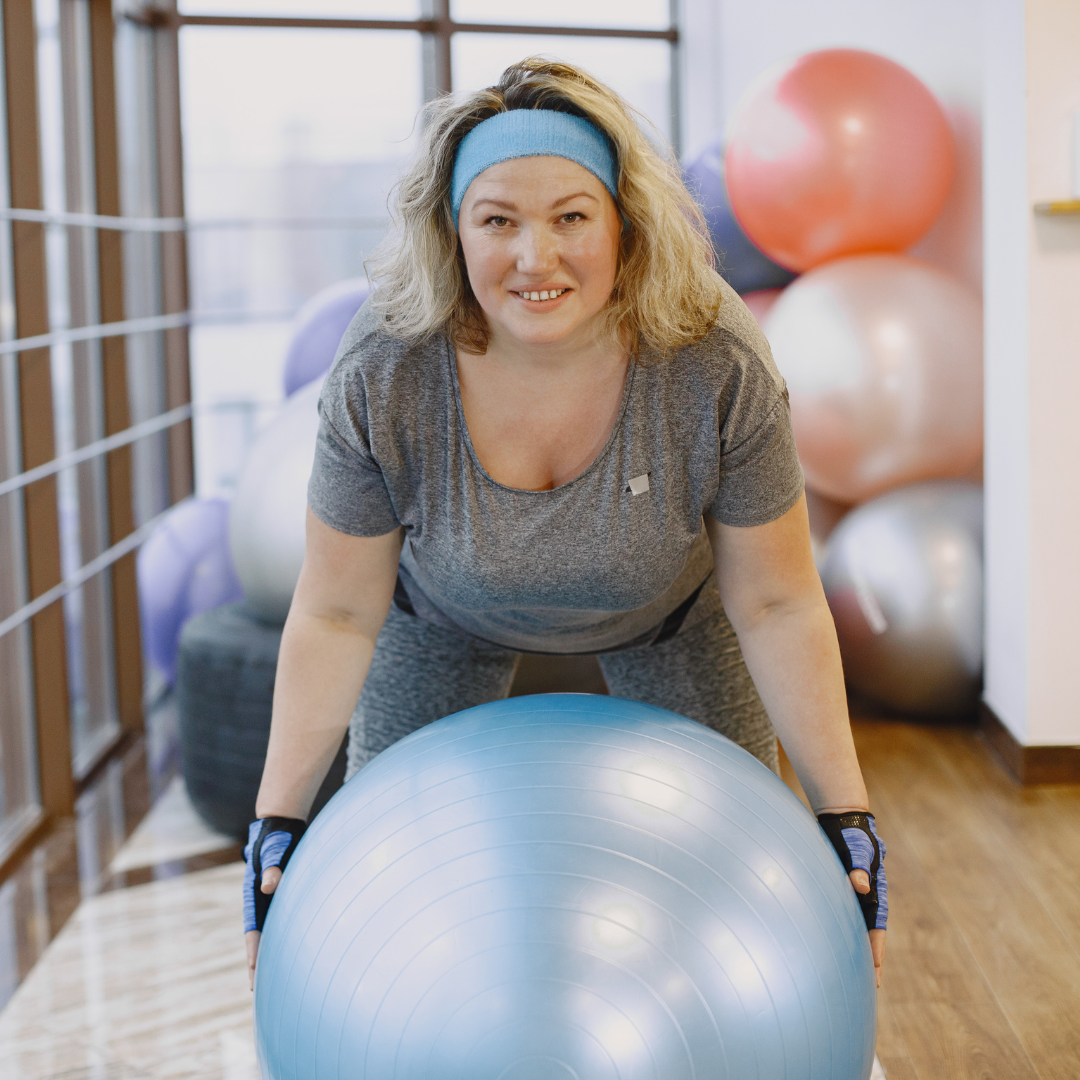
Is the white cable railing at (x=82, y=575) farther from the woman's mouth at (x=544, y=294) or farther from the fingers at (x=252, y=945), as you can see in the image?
the woman's mouth at (x=544, y=294)

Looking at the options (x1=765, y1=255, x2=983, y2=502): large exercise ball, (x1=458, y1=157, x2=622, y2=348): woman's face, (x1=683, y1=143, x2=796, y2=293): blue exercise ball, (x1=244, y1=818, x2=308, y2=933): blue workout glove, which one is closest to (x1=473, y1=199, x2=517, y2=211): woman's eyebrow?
(x1=458, y1=157, x2=622, y2=348): woman's face

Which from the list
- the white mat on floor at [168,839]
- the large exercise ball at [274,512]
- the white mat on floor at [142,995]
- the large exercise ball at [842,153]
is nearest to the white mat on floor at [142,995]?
the white mat on floor at [142,995]

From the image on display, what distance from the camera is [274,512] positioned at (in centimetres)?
233

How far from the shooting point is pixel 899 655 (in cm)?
291

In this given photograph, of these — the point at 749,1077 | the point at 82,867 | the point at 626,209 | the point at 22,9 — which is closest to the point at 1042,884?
the point at 749,1077

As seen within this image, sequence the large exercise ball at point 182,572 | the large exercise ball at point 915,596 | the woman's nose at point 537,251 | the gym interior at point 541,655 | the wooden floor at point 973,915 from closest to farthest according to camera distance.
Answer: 1. the woman's nose at point 537,251
2. the wooden floor at point 973,915
3. the gym interior at point 541,655
4. the large exercise ball at point 915,596
5. the large exercise ball at point 182,572

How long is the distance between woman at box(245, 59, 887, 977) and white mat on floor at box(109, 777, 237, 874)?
1.31 m

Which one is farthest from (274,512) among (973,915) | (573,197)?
(973,915)

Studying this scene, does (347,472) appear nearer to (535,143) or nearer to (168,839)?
(535,143)

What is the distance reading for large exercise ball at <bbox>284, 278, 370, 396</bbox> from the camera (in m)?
3.14

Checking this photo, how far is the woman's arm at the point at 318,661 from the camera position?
1270 millimetres

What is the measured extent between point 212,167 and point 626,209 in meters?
3.35

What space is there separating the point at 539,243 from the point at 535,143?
0.30 ft

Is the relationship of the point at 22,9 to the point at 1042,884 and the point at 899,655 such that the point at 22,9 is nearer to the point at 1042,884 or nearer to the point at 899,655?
the point at 899,655
